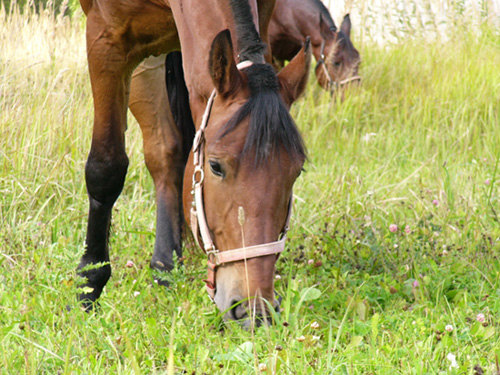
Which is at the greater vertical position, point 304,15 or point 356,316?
point 304,15

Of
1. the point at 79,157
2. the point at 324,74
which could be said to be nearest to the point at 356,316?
the point at 79,157

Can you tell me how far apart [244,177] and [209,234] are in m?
0.30

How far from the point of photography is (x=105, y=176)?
307 cm

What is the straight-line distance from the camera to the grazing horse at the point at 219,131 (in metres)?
2.09

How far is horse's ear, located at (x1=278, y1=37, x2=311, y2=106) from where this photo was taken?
239 centimetres

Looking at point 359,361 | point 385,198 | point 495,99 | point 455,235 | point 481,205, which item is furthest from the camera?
point 495,99

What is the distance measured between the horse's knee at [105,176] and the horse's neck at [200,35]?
731 mm

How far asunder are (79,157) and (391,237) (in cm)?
241

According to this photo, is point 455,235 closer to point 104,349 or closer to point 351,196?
point 351,196

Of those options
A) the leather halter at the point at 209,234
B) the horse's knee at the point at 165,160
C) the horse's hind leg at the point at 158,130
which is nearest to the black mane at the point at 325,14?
the horse's hind leg at the point at 158,130

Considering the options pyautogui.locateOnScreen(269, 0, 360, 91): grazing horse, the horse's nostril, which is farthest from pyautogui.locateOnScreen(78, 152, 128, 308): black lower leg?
pyautogui.locateOnScreen(269, 0, 360, 91): grazing horse

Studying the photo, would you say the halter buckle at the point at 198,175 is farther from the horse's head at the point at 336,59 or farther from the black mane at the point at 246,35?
the horse's head at the point at 336,59

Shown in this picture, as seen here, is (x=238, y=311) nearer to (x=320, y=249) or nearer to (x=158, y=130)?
(x=320, y=249)

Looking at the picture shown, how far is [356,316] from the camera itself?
2539 millimetres
